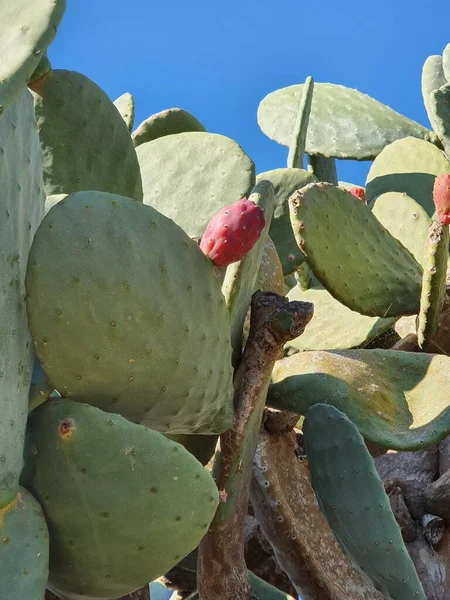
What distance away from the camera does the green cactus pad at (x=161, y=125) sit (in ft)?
10.8

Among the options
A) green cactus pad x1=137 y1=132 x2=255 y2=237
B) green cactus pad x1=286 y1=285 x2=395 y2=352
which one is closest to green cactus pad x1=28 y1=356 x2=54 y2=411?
green cactus pad x1=137 y1=132 x2=255 y2=237

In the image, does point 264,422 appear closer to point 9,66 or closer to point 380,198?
point 9,66

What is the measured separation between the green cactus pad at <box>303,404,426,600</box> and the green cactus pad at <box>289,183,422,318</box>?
67 cm

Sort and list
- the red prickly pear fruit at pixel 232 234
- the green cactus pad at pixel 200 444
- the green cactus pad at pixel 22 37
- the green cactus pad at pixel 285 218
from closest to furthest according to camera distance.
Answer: the green cactus pad at pixel 22 37, the red prickly pear fruit at pixel 232 234, the green cactus pad at pixel 200 444, the green cactus pad at pixel 285 218

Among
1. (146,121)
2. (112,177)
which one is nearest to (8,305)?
(112,177)

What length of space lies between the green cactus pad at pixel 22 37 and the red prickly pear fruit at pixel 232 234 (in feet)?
1.69

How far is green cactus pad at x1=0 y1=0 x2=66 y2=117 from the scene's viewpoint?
123cm

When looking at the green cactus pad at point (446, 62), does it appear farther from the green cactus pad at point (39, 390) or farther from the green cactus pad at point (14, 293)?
the green cactus pad at point (39, 390)

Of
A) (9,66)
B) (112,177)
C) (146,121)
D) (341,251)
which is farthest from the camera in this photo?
(146,121)

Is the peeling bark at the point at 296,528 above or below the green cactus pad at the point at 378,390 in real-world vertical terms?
below

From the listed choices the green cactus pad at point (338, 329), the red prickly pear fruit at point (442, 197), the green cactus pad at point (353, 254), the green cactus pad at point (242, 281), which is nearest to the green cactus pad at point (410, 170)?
the green cactus pad at point (353, 254)

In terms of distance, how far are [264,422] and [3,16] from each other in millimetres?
1135

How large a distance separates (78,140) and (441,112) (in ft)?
5.25

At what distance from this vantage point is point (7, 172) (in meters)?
1.42
